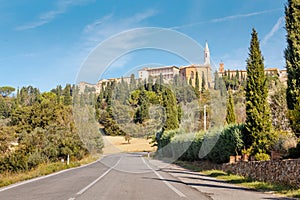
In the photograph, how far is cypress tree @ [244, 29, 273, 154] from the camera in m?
16.2

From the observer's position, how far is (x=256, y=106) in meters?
17.0

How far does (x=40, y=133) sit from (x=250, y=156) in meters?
27.8

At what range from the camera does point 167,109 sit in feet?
123

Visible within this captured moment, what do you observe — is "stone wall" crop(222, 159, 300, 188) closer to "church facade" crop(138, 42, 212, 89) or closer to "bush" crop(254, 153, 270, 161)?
"bush" crop(254, 153, 270, 161)

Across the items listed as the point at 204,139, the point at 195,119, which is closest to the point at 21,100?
the point at 195,119

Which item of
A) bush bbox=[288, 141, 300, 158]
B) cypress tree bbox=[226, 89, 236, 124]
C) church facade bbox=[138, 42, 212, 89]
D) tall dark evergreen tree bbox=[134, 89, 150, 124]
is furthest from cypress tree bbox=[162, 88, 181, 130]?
bush bbox=[288, 141, 300, 158]

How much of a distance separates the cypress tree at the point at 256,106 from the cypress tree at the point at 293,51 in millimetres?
2028

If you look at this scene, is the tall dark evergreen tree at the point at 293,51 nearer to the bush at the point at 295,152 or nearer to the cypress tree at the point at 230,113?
the bush at the point at 295,152

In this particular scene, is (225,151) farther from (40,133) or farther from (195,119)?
(40,133)

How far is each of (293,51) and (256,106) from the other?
3.65 m

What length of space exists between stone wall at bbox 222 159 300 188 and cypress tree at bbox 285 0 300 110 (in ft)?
10.6

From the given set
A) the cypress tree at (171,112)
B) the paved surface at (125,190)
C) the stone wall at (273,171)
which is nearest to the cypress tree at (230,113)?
the cypress tree at (171,112)

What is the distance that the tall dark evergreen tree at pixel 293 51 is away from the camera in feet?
46.8

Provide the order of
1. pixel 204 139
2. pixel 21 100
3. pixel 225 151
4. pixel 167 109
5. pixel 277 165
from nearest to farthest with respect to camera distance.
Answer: pixel 277 165
pixel 225 151
pixel 204 139
pixel 167 109
pixel 21 100
